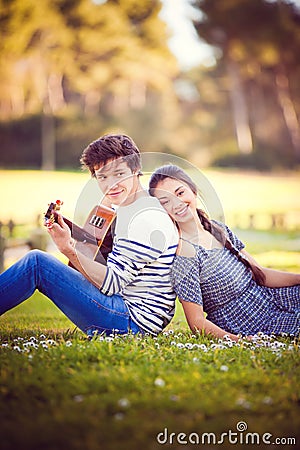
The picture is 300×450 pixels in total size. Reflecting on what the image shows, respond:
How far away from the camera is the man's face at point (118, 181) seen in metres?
3.67

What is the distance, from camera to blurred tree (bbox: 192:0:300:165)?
70.1 ft

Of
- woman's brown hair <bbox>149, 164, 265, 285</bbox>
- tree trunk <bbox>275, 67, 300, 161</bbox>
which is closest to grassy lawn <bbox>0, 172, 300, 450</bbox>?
woman's brown hair <bbox>149, 164, 265, 285</bbox>

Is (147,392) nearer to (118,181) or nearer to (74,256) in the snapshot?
(74,256)

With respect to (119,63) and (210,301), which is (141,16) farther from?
(210,301)

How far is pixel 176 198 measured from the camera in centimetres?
375

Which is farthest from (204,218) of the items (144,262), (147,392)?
(147,392)

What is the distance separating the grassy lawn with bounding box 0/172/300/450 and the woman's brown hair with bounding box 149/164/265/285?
42 centimetres

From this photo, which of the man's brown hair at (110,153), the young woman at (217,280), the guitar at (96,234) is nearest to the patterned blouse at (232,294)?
the young woman at (217,280)

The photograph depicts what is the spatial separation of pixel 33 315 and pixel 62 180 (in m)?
15.6

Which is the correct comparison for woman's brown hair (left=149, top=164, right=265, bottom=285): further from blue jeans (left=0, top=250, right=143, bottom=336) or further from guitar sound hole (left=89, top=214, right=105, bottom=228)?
blue jeans (left=0, top=250, right=143, bottom=336)

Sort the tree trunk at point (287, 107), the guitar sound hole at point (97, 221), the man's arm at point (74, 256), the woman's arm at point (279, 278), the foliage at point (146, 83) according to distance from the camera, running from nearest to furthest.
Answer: the man's arm at point (74, 256)
the guitar sound hole at point (97, 221)
the woman's arm at point (279, 278)
the foliage at point (146, 83)
the tree trunk at point (287, 107)

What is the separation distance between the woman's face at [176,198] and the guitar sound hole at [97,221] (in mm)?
342

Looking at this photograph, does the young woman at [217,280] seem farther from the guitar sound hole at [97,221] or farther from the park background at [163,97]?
the park background at [163,97]

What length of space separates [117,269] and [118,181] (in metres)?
0.49
